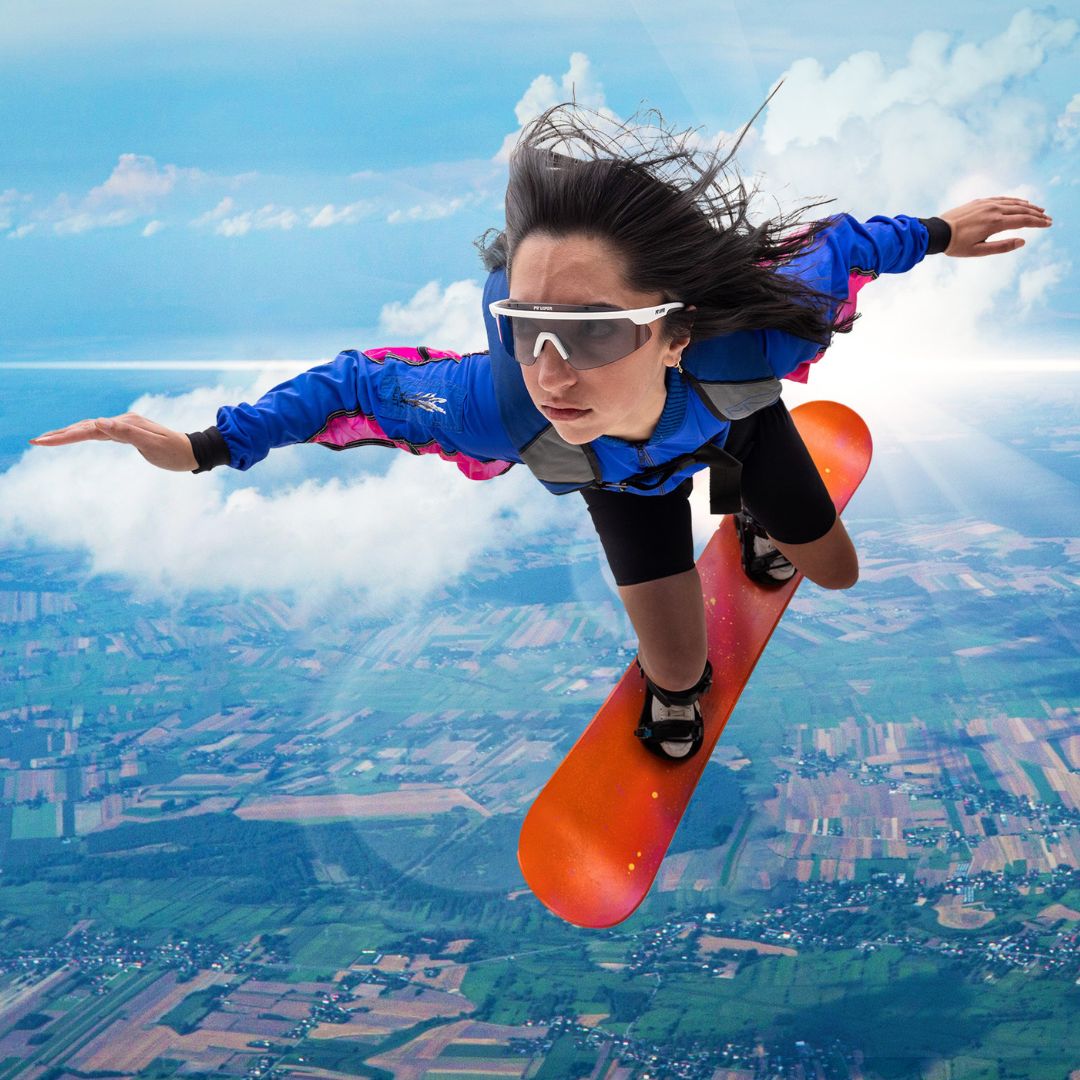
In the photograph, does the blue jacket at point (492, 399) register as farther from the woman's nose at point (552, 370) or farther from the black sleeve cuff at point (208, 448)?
the woman's nose at point (552, 370)

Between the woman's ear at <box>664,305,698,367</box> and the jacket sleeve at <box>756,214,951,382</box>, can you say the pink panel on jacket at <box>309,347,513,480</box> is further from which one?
the jacket sleeve at <box>756,214,951,382</box>

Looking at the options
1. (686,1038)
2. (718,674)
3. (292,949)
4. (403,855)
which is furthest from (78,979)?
(718,674)

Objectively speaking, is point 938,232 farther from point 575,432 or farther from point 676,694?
point 676,694

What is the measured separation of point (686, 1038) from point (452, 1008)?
11.0ft

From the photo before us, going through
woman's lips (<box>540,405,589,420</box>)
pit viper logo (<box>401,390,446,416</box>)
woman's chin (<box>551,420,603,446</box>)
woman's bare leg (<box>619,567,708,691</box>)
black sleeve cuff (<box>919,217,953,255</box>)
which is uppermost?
black sleeve cuff (<box>919,217,953,255</box>)

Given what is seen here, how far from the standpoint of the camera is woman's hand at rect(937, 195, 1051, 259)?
9.42ft

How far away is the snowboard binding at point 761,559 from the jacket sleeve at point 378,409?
65.2 inches

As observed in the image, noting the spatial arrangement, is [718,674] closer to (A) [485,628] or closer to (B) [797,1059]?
(B) [797,1059]

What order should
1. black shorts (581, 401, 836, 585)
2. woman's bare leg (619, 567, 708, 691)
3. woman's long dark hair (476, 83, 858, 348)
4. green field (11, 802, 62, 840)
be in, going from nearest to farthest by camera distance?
woman's long dark hair (476, 83, 858, 348) < black shorts (581, 401, 836, 585) < woman's bare leg (619, 567, 708, 691) < green field (11, 802, 62, 840)

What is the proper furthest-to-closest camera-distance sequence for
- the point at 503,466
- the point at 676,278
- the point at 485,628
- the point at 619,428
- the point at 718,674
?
1. the point at 485,628
2. the point at 718,674
3. the point at 503,466
4. the point at 619,428
5. the point at 676,278

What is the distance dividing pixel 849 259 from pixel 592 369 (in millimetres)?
898

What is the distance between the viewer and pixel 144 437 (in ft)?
7.57

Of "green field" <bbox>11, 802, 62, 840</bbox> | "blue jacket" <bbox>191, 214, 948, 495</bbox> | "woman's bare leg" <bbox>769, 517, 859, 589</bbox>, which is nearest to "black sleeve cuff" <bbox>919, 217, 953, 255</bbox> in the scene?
"blue jacket" <bbox>191, 214, 948, 495</bbox>

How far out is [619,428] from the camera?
2.60 meters
